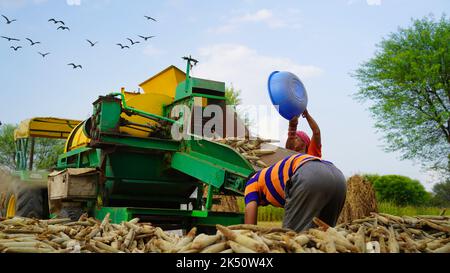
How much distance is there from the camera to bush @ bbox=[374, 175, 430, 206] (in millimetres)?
33594

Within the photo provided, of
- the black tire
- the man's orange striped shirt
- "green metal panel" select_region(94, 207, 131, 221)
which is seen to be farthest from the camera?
the black tire

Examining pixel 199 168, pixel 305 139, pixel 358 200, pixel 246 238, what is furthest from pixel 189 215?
pixel 358 200

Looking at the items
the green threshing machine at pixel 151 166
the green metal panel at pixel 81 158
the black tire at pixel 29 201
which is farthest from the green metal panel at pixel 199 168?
the black tire at pixel 29 201

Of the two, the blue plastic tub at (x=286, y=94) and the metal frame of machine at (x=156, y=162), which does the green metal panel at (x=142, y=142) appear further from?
the blue plastic tub at (x=286, y=94)

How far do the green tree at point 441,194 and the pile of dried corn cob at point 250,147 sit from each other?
30.8 meters

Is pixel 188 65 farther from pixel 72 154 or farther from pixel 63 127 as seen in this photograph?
pixel 63 127

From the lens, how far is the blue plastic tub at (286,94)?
586cm

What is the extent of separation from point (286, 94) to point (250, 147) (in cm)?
253

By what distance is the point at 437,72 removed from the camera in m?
32.5

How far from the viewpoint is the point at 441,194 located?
4081cm

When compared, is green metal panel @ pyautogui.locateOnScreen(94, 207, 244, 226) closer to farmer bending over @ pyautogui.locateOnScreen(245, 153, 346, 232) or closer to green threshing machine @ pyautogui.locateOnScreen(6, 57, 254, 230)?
green threshing machine @ pyautogui.locateOnScreen(6, 57, 254, 230)

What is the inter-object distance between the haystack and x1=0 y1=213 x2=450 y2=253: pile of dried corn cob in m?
11.8

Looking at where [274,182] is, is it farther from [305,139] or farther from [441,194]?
[441,194]

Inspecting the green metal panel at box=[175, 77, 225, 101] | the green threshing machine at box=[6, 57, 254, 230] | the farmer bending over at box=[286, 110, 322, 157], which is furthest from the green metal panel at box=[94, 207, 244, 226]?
the farmer bending over at box=[286, 110, 322, 157]
